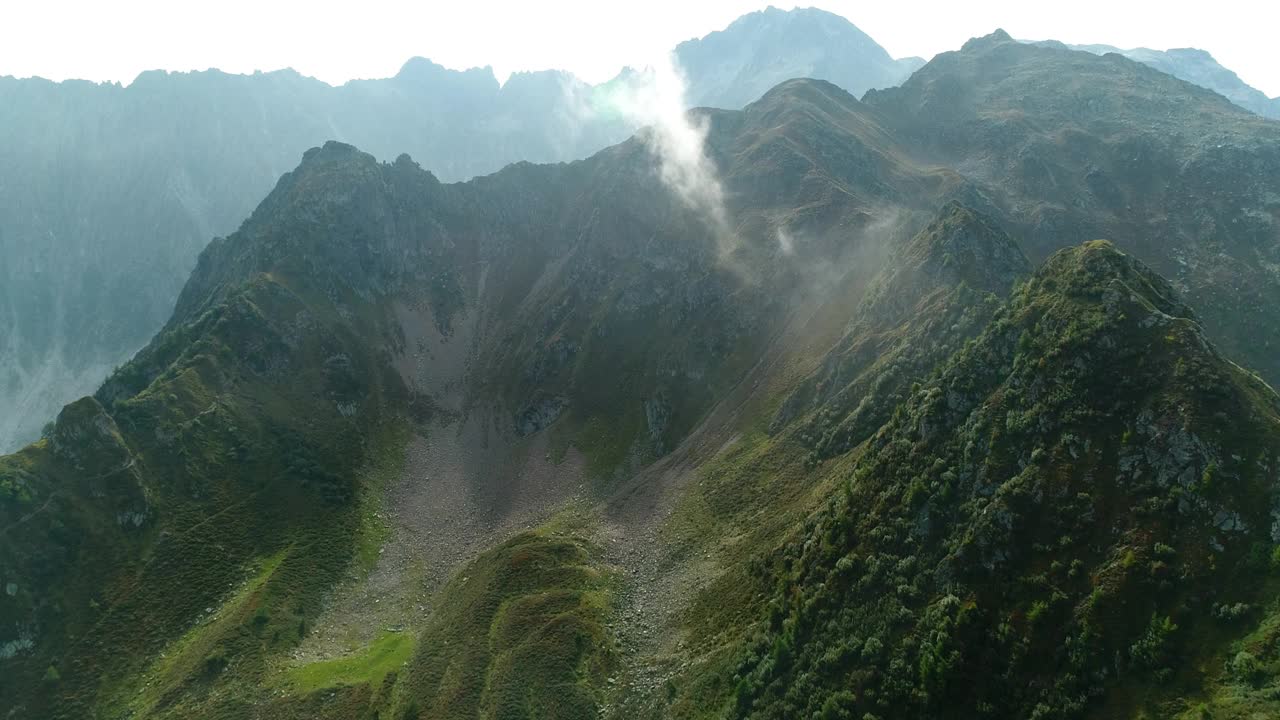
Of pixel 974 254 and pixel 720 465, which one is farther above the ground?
pixel 974 254

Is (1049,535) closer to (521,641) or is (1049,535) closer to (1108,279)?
(1108,279)

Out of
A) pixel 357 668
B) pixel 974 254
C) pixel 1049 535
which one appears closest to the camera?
pixel 1049 535

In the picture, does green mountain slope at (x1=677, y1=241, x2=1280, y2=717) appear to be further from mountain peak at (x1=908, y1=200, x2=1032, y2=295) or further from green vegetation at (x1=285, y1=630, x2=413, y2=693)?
green vegetation at (x1=285, y1=630, x2=413, y2=693)

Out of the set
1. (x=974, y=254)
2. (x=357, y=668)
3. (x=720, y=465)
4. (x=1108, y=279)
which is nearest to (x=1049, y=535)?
(x=1108, y=279)

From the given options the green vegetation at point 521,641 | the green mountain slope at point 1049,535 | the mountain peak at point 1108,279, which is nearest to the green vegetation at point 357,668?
the green vegetation at point 521,641

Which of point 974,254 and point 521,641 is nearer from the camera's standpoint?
point 521,641

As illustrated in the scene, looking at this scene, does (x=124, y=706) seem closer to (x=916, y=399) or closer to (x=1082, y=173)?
(x=916, y=399)

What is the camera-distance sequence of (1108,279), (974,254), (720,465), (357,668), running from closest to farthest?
(1108,279), (357,668), (974,254), (720,465)

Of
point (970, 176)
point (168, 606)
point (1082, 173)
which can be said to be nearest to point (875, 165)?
point (970, 176)

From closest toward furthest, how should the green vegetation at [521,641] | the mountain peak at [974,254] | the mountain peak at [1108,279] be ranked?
the mountain peak at [1108,279] < the green vegetation at [521,641] < the mountain peak at [974,254]

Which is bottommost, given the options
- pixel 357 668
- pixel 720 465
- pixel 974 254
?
pixel 357 668

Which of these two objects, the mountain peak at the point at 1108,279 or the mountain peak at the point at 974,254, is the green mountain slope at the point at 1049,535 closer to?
the mountain peak at the point at 1108,279
